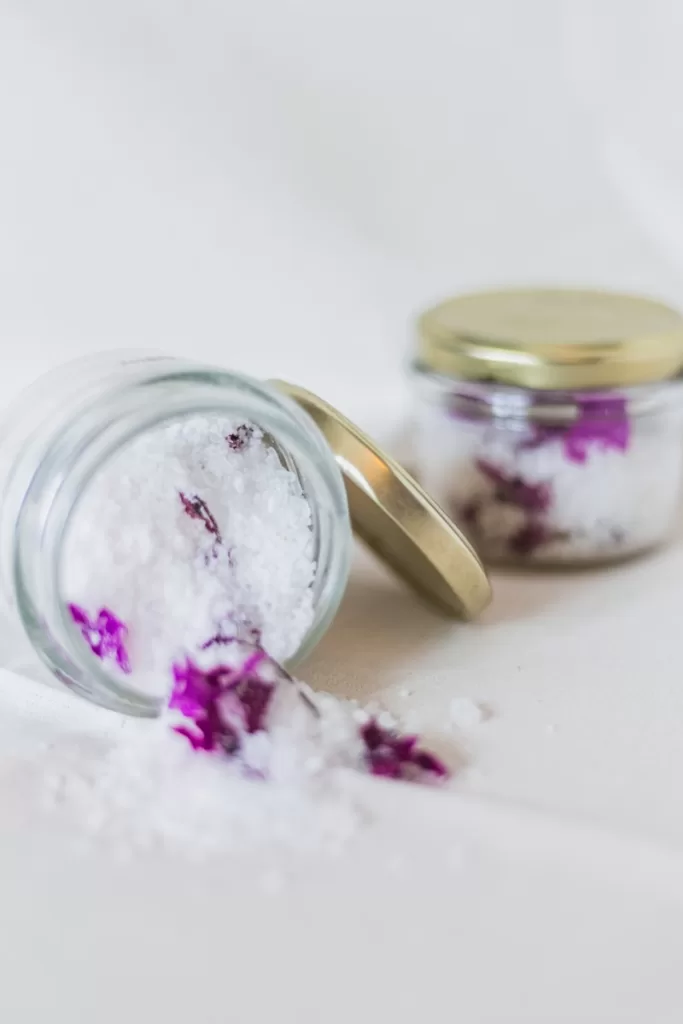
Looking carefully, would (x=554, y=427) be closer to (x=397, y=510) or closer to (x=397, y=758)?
(x=397, y=510)

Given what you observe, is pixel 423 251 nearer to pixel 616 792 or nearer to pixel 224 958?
pixel 616 792

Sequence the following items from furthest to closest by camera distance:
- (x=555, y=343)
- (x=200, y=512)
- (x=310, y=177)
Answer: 1. (x=310, y=177)
2. (x=555, y=343)
3. (x=200, y=512)

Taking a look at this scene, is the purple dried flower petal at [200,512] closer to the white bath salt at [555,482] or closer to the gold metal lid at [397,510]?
the gold metal lid at [397,510]

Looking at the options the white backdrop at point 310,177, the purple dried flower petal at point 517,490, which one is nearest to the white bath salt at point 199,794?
the purple dried flower petal at point 517,490

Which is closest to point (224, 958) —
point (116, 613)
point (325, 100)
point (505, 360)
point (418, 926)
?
point (418, 926)

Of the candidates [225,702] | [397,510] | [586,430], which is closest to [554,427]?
[586,430]

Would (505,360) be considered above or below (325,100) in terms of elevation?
below
